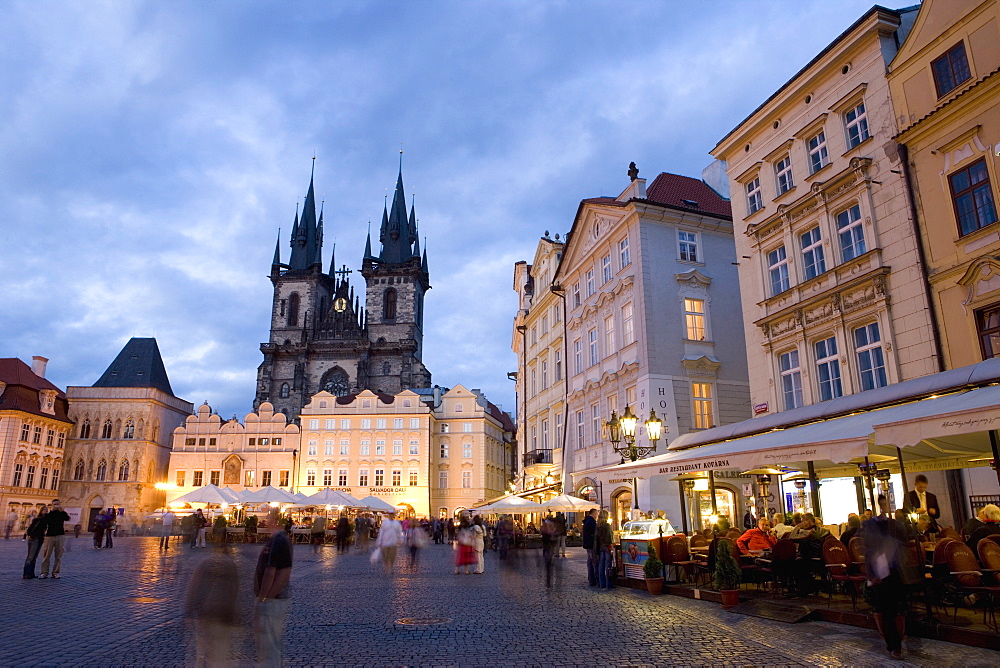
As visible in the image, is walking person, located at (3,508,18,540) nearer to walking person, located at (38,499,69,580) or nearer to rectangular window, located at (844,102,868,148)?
walking person, located at (38,499,69,580)

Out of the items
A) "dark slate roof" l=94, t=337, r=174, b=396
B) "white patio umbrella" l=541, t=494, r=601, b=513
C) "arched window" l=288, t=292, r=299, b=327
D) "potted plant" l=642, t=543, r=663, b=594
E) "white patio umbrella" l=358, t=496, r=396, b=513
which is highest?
"arched window" l=288, t=292, r=299, b=327

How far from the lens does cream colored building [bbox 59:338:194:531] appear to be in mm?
66438

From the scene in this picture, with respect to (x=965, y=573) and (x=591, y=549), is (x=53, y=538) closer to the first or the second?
(x=591, y=549)

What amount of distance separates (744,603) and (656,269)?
15.6 metres

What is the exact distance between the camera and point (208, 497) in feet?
108

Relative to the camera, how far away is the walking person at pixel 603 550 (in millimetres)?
15078

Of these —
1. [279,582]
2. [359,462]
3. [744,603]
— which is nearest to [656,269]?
[744,603]

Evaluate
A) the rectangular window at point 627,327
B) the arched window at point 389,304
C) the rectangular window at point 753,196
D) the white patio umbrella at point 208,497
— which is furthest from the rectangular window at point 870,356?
the arched window at point 389,304

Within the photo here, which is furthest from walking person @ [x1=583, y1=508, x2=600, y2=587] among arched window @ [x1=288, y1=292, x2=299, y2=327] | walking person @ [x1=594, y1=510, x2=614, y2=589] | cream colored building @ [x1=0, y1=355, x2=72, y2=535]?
arched window @ [x1=288, y1=292, x2=299, y2=327]

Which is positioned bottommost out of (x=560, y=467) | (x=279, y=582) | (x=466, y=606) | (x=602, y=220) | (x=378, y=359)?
(x=466, y=606)

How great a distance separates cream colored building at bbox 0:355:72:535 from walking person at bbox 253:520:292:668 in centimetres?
5852

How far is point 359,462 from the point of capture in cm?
6700

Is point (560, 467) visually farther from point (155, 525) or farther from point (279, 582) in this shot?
point (155, 525)

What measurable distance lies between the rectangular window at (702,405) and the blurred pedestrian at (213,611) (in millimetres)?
20979
